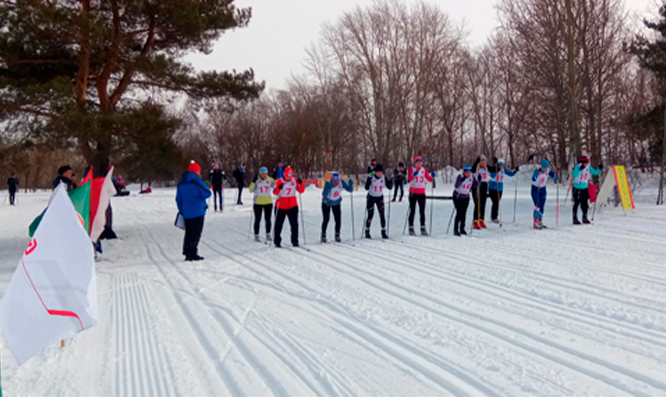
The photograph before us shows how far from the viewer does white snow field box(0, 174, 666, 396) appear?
13.1ft

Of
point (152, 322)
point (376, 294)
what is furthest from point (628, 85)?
point (152, 322)

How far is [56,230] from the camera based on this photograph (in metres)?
4.44

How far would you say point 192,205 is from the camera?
995cm

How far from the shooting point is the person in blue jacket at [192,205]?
9930 mm

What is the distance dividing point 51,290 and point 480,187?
11.8 m

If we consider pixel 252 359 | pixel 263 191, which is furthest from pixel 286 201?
pixel 252 359

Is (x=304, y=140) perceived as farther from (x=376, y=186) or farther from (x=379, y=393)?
(x=379, y=393)

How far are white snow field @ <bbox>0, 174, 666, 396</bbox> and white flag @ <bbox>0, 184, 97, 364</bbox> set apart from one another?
458mm

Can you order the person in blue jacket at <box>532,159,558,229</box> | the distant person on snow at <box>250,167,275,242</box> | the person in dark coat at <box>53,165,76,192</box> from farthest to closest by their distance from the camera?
1. the person in blue jacket at <box>532,159,558,229</box>
2. the distant person on snow at <box>250,167,275,242</box>
3. the person in dark coat at <box>53,165,76,192</box>

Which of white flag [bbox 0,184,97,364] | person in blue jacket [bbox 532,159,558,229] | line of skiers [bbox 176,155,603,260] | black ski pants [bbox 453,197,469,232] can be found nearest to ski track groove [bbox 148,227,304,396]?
white flag [bbox 0,184,97,364]

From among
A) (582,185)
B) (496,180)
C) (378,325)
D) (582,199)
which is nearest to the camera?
(378,325)

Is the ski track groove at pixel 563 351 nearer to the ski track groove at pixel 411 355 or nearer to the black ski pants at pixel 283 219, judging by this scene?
the ski track groove at pixel 411 355

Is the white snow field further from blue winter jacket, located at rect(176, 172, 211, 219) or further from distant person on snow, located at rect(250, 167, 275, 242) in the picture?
distant person on snow, located at rect(250, 167, 275, 242)

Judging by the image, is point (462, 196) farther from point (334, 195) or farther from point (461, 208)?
point (334, 195)
